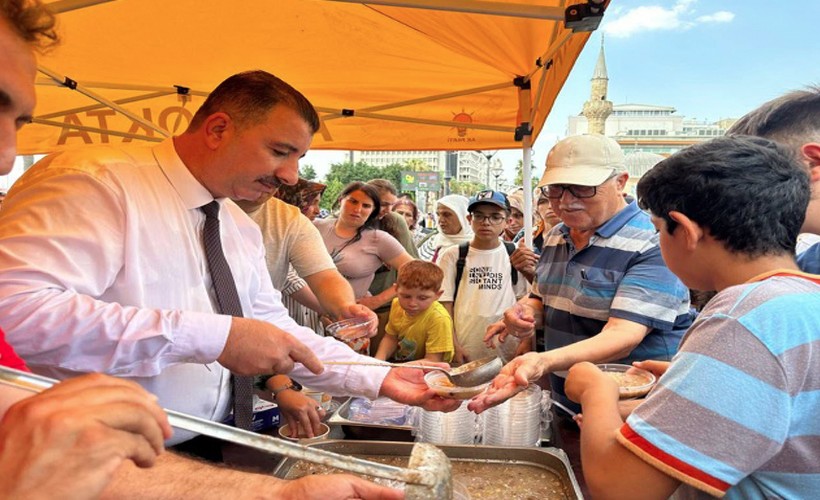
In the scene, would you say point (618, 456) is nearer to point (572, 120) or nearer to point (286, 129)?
point (286, 129)

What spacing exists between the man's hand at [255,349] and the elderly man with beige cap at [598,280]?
775mm

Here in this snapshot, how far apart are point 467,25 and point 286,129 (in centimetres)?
154

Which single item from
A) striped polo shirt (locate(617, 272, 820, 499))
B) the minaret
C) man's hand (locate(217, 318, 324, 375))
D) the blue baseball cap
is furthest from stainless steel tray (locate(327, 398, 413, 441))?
the minaret

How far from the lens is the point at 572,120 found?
2891 inches

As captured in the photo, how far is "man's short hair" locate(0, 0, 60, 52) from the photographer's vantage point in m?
0.83

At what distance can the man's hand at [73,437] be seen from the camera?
1.65 feet

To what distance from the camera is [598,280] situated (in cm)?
217

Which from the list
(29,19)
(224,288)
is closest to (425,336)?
(224,288)

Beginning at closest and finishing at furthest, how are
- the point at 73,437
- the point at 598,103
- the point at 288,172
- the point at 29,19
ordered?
the point at 73,437 < the point at 29,19 < the point at 288,172 < the point at 598,103

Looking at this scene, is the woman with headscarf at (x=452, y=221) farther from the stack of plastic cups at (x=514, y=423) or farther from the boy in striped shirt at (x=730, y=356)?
the boy in striped shirt at (x=730, y=356)

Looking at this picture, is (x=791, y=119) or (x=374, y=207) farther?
(x=374, y=207)

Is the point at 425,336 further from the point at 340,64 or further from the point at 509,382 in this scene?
the point at 340,64

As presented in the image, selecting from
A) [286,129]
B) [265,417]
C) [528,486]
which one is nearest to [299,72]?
[286,129]

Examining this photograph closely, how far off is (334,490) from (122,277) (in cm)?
92
